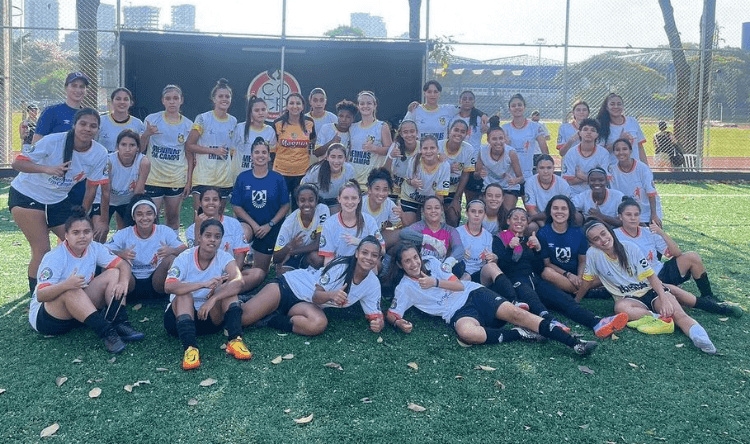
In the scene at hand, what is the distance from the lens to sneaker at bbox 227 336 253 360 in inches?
169

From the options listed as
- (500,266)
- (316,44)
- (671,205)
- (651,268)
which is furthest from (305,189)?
(671,205)

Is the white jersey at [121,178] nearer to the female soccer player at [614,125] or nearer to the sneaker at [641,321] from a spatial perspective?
the sneaker at [641,321]

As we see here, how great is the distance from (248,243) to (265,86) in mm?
5575

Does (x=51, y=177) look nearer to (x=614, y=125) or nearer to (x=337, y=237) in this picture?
(x=337, y=237)

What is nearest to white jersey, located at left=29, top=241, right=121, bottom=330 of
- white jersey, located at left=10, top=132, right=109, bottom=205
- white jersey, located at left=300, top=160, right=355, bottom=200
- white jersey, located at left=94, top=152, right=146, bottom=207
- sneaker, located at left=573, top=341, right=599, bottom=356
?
white jersey, located at left=10, top=132, right=109, bottom=205

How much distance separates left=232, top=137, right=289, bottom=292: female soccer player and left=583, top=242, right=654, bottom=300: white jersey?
2797 millimetres

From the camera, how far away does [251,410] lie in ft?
11.9

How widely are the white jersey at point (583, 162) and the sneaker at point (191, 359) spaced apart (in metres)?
4.28

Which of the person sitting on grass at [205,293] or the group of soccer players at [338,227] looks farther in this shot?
the group of soccer players at [338,227]

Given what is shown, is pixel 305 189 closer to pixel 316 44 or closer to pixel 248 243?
pixel 248 243

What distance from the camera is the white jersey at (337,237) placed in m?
5.32

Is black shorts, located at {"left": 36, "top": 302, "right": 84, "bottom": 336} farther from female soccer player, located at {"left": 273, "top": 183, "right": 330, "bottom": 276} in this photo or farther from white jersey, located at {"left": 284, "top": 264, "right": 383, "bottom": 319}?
female soccer player, located at {"left": 273, "top": 183, "right": 330, "bottom": 276}

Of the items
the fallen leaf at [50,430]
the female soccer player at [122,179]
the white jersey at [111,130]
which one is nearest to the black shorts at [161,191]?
the female soccer player at [122,179]

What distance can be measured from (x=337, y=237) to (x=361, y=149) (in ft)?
5.42
